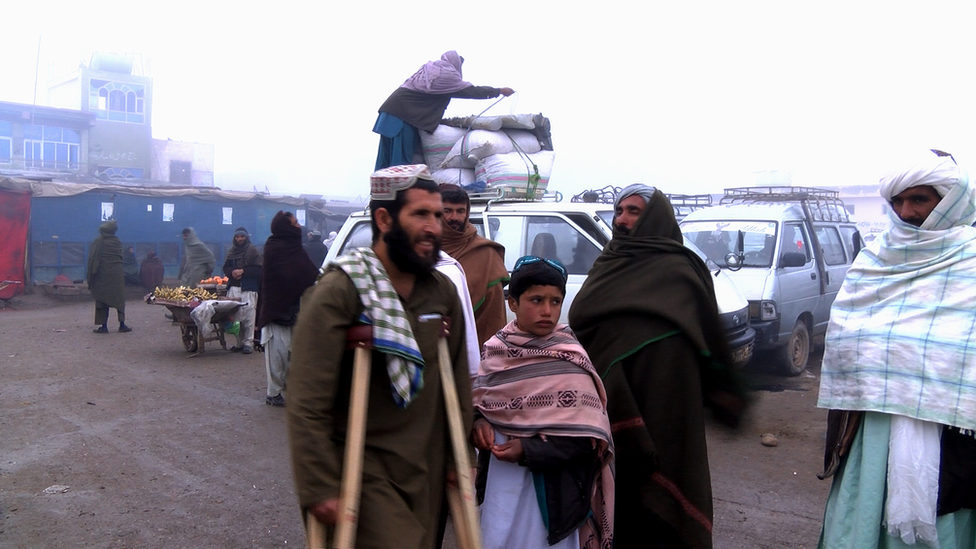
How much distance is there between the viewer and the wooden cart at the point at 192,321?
1045 cm

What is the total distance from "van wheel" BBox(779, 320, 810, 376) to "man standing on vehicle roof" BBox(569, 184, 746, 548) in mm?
6521

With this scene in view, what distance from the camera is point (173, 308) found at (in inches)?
419

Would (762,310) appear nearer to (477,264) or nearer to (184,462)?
(477,264)

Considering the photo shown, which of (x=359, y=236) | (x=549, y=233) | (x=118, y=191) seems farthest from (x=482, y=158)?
(x=118, y=191)

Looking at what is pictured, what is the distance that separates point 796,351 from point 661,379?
7.24 metres

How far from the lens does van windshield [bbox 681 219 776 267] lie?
8.93 m

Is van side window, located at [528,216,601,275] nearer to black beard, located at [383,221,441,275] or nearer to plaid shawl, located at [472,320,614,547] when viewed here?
plaid shawl, located at [472,320,614,547]

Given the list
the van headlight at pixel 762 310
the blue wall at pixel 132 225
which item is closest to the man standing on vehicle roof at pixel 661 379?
the van headlight at pixel 762 310

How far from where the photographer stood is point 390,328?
7.30 ft

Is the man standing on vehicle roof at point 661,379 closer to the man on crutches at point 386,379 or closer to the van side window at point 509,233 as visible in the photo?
the man on crutches at point 386,379

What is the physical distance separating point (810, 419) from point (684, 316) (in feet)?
16.5

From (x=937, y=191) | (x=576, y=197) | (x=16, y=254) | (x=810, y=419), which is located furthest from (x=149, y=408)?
(x=16, y=254)

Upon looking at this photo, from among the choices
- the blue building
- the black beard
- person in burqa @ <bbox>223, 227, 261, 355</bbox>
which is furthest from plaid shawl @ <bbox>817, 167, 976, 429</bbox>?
the blue building

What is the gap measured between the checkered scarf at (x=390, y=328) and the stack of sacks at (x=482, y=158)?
14.6ft
